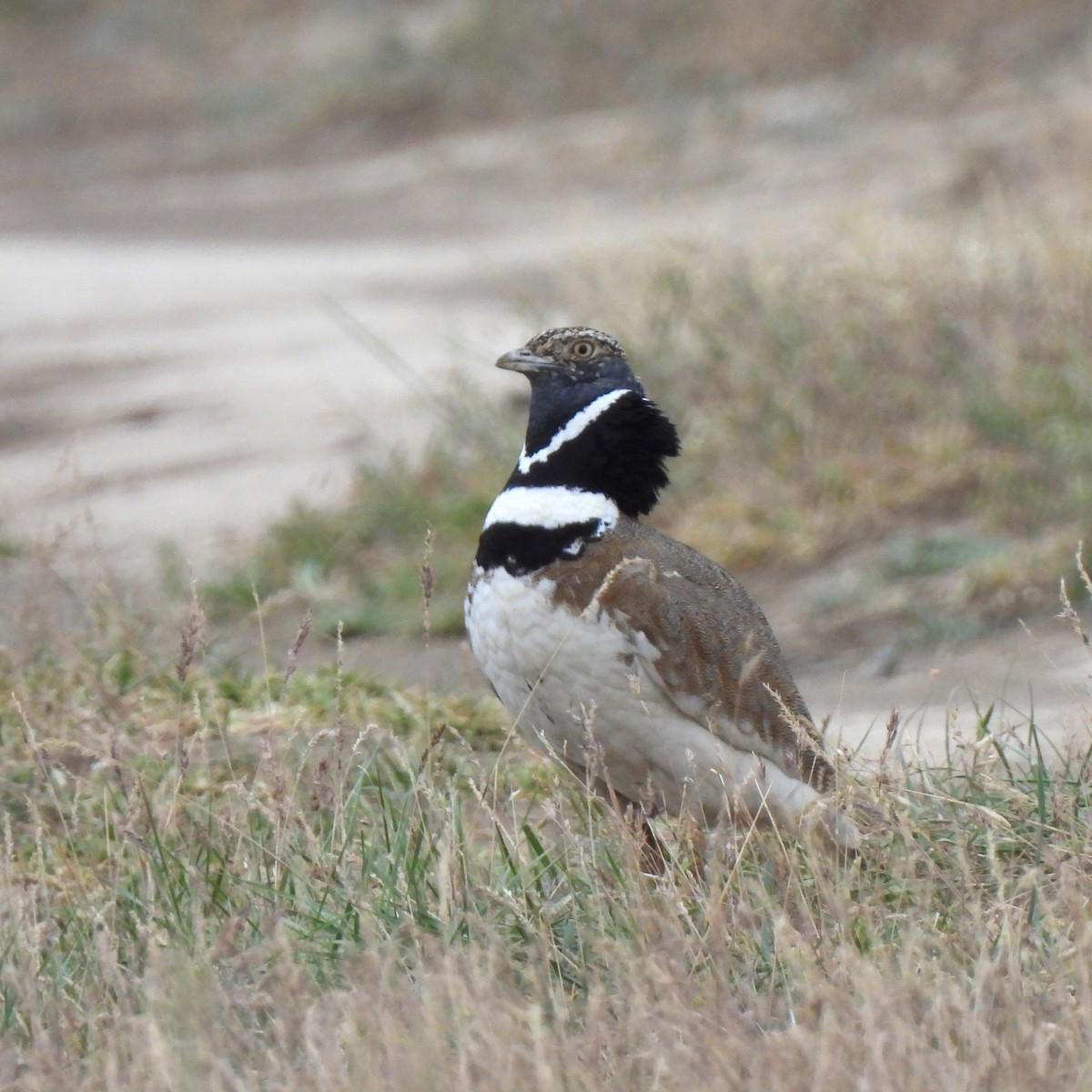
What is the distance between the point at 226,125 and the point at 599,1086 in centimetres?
2132

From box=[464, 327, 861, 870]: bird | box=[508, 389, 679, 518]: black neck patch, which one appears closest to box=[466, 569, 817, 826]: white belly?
box=[464, 327, 861, 870]: bird

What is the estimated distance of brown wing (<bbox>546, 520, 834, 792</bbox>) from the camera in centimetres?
385

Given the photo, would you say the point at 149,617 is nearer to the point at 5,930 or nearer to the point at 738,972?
the point at 5,930

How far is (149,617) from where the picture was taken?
6160 millimetres

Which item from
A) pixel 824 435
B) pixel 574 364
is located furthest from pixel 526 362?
pixel 824 435

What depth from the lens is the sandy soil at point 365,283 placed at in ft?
26.2

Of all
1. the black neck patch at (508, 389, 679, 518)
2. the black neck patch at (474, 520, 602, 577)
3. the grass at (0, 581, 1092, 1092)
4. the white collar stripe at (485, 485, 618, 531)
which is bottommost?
the grass at (0, 581, 1092, 1092)

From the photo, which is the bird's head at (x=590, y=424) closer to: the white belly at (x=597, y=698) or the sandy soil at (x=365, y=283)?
the white belly at (x=597, y=698)

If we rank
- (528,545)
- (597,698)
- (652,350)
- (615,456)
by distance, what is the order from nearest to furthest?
(597,698), (528,545), (615,456), (652,350)

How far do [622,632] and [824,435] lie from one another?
441cm

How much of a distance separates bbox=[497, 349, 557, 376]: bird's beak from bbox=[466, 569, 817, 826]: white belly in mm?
487

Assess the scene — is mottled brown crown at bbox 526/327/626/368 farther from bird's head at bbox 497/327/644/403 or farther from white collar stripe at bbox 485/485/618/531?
white collar stripe at bbox 485/485/618/531

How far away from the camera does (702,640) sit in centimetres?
393

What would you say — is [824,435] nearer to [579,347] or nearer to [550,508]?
[579,347]
